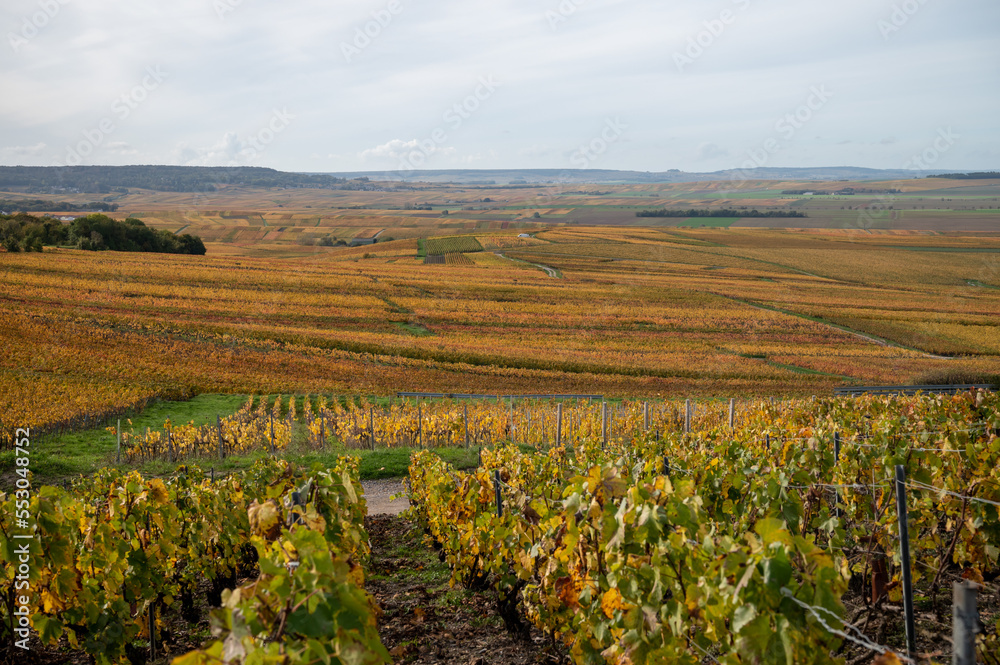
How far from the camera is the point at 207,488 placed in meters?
8.72

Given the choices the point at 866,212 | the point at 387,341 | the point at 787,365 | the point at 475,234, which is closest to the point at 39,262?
the point at 387,341

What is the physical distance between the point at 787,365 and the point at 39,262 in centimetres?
5964

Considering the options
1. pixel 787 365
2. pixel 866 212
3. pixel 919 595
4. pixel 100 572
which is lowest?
pixel 787 365

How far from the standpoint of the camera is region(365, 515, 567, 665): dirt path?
6754mm

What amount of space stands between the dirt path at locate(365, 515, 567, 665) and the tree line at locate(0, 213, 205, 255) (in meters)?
73.8

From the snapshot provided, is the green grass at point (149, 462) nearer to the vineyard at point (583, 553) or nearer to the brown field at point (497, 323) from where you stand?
the brown field at point (497, 323)

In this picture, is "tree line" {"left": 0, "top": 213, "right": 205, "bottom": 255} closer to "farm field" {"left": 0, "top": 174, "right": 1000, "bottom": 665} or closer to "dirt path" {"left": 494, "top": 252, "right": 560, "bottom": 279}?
"farm field" {"left": 0, "top": 174, "right": 1000, "bottom": 665}

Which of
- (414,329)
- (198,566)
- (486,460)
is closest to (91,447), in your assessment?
(198,566)

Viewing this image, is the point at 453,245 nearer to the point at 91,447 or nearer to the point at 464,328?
the point at 464,328

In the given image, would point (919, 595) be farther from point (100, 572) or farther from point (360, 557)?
point (100, 572)

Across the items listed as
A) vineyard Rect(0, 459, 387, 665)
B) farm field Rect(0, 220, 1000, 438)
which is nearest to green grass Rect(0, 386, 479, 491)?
farm field Rect(0, 220, 1000, 438)

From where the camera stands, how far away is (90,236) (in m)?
80.6

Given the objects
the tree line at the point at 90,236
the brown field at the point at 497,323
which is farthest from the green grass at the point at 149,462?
the tree line at the point at 90,236

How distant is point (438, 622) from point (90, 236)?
87.6 metres
